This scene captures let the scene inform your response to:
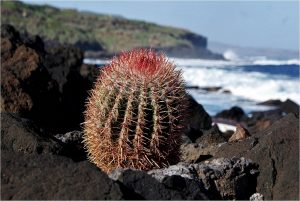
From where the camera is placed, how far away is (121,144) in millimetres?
5500

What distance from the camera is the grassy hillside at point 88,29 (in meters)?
Answer: 108

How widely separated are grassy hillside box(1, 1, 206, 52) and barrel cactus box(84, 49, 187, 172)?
86142mm

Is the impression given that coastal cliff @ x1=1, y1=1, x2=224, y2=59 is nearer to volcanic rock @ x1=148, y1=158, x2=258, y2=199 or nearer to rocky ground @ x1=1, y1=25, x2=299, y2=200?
rocky ground @ x1=1, y1=25, x2=299, y2=200

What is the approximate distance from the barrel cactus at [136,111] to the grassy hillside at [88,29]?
8614 cm

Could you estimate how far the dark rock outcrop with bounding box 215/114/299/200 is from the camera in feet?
16.8

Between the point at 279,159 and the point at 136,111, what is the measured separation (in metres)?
1.20

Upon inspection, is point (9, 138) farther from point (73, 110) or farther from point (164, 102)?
point (73, 110)

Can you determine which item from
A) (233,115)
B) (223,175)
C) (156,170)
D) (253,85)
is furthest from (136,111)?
(253,85)

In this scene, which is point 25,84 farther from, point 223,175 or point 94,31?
point 94,31

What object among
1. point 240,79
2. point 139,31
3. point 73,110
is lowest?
point 139,31

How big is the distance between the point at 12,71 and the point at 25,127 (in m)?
4.25

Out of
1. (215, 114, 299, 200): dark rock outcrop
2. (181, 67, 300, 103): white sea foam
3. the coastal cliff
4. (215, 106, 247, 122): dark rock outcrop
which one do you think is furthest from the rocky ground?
Answer: the coastal cliff

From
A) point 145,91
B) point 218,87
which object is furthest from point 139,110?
point 218,87

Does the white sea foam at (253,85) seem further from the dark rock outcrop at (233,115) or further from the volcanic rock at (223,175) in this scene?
the volcanic rock at (223,175)
